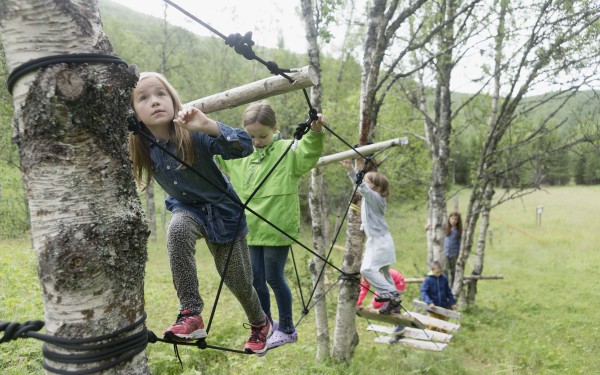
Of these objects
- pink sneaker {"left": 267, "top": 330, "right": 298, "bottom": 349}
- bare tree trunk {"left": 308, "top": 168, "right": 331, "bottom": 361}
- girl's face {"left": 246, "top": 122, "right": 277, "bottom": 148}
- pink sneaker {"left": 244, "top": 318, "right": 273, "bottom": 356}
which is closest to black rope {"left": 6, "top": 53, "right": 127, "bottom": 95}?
girl's face {"left": 246, "top": 122, "right": 277, "bottom": 148}

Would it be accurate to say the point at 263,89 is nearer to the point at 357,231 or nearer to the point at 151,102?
the point at 151,102

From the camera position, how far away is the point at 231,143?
2.04 m

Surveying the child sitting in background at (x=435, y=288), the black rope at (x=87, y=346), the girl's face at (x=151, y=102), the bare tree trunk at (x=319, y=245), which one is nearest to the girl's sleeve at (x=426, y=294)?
the child sitting in background at (x=435, y=288)

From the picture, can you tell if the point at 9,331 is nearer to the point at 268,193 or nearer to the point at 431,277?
the point at 268,193

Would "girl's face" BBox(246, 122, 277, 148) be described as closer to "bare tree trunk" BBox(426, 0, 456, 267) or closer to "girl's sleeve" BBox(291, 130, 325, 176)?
"girl's sleeve" BBox(291, 130, 325, 176)

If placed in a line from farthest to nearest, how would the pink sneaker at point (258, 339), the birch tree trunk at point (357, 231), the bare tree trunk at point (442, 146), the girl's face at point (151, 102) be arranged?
the bare tree trunk at point (442, 146) → the birch tree trunk at point (357, 231) → the pink sneaker at point (258, 339) → the girl's face at point (151, 102)

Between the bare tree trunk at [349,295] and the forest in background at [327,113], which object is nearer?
the bare tree trunk at [349,295]

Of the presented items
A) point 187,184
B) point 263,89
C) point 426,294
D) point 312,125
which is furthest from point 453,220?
point 187,184

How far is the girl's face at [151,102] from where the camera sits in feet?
6.58

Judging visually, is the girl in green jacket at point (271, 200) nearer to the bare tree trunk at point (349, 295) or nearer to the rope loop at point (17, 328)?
the bare tree trunk at point (349, 295)

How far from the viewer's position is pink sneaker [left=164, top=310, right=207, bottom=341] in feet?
6.85

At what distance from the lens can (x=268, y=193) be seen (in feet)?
10.5

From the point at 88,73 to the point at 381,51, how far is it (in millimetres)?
3652

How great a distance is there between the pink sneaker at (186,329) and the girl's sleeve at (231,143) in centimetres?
84
